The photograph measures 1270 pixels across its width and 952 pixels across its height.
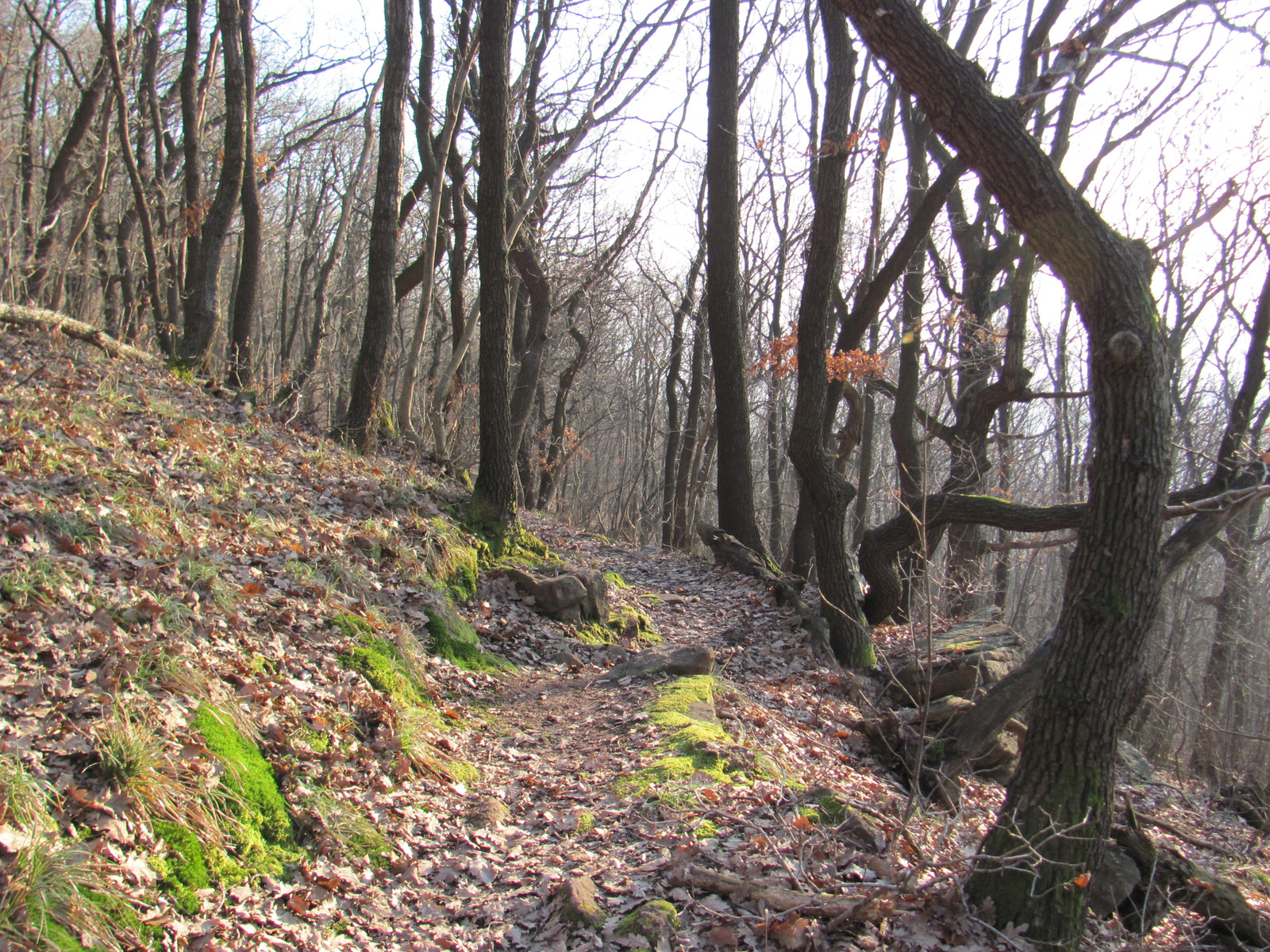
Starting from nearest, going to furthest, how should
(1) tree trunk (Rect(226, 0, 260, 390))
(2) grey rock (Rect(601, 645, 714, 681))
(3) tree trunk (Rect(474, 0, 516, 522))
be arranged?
(2) grey rock (Rect(601, 645, 714, 681)) → (3) tree trunk (Rect(474, 0, 516, 522)) → (1) tree trunk (Rect(226, 0, 260, 390))

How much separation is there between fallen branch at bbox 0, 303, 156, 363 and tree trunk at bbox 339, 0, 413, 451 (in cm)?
210

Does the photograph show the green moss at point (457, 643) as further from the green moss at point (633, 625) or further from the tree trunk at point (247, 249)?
the tree trunk at point (247, 249)

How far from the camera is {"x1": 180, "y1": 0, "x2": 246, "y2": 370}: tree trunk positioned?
28.8 ft

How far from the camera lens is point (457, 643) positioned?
624 cm

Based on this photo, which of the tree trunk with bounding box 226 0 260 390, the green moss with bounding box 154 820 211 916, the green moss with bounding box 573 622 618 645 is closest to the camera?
the green moss with bounding box 154 820 211 916

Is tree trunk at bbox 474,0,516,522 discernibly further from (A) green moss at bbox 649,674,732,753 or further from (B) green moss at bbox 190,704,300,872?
(B) green moss at bbox 190,704,300,872

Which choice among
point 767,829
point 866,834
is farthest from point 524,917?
point 866,834

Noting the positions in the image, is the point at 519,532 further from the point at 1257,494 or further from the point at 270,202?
the point at 270,202

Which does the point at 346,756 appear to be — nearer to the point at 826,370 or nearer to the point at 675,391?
the point at 826,370

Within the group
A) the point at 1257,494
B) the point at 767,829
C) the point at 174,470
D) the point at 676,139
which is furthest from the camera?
the point at 676,139

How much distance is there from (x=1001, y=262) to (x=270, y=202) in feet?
70.2

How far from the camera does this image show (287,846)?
132 inches

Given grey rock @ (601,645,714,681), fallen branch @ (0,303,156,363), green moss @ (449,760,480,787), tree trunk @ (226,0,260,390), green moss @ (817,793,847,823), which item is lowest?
green moss @ (449,760,480,787)

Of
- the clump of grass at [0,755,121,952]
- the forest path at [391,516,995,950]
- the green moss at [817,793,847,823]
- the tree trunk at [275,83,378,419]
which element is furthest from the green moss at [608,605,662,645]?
the clump of grass at [0,755,121,952]
